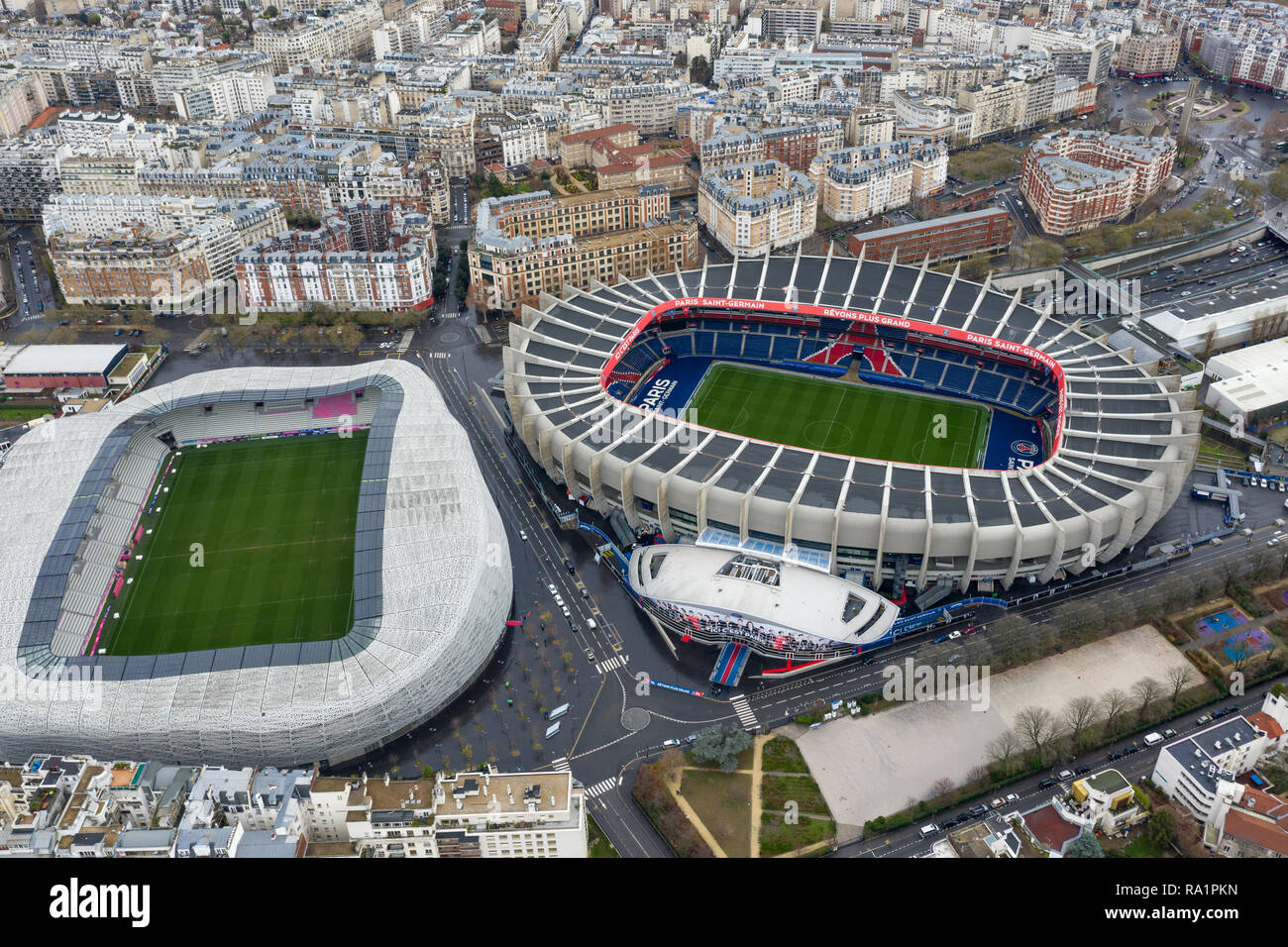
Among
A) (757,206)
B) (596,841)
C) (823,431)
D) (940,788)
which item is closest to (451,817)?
(596,841)

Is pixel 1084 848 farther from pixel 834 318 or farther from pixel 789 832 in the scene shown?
pixel 834 318

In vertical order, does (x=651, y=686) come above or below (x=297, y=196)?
below

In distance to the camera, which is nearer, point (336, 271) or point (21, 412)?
point (21, 412)

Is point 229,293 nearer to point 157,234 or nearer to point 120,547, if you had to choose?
point 157,234

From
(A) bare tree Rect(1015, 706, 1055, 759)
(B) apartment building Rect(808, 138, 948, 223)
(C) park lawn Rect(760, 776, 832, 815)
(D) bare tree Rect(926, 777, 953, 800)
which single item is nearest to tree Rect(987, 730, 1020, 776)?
(A) bare tree Rect(1015, 706, 1055, 759)

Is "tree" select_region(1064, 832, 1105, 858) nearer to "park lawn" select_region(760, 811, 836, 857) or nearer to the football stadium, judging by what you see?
"park lawn" select_region(760, 811, 836, 857)

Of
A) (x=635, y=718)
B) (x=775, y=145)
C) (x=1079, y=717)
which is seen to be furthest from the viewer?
(x=775, y=145)

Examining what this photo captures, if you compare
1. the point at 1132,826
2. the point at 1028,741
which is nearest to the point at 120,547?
the point at 1028,741
